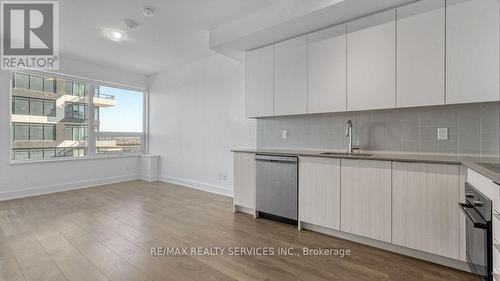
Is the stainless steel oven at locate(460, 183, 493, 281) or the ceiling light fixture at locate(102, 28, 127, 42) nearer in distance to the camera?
the stainless steel oven at locate(460, 183, 493, 281)

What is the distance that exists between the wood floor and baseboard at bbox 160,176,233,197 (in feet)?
1.91

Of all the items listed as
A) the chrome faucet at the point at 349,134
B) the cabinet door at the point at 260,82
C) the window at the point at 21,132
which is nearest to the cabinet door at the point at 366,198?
the chrome faucet at the point at 349,134

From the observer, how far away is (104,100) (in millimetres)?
5309

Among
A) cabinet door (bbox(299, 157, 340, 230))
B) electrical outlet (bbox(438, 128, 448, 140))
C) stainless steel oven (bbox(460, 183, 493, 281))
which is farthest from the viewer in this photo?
cabinet door (bbox(299, 157, 340, 230))

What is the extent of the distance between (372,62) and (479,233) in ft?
5.59

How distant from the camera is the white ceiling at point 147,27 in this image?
2.76 m

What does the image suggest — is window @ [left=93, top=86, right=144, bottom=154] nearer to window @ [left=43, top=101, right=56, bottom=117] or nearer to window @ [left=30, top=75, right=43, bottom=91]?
window @ [left=43, top=101, right=56, bottom=117]

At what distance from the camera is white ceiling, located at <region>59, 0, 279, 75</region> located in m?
2.76

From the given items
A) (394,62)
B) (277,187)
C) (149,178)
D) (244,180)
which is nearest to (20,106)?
(149,178)

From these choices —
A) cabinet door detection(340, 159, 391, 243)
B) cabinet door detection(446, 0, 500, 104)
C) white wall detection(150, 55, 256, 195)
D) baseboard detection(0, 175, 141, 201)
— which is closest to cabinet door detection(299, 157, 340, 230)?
cabinet door detection(340, 159, 391, 243)

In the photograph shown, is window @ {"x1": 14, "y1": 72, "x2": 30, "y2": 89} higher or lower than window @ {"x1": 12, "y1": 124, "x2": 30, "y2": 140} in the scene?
higher

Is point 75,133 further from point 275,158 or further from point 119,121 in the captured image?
point 275,158

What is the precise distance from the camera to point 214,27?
330 cm

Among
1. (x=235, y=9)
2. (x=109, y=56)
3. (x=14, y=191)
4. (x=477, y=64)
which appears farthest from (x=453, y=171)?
(x=14, y=191)
